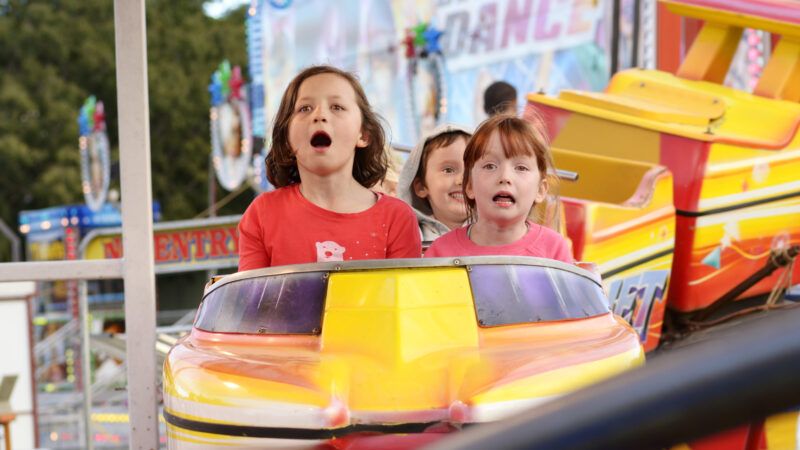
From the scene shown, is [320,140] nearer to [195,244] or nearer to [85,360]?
[85,360]

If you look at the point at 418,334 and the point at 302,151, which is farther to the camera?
the point at 302,151

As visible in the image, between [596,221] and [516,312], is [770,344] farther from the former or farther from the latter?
[596,221]

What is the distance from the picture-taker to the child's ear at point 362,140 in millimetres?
2266

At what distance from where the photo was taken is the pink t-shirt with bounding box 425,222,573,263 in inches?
82.8

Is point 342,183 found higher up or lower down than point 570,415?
lower down

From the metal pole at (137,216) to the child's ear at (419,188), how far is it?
2.74ft

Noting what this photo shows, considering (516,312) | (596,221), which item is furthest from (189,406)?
(596,221)

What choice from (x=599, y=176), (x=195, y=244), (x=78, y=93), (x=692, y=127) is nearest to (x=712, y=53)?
(x=692, y=127)

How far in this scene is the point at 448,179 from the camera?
3.00m

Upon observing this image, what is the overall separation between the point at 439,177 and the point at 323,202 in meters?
0.85

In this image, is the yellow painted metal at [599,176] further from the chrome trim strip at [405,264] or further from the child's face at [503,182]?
the chrome trim strip at [405,264]

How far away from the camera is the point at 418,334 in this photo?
1565mm

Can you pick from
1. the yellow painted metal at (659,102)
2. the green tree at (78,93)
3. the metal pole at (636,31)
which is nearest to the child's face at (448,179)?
the yellow painted metal at (659,102)

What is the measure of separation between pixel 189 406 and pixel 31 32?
24.0m
